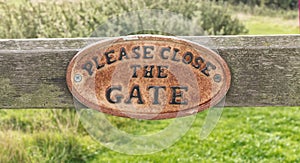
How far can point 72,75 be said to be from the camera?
141 centimetres

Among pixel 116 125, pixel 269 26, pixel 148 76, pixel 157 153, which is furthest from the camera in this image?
pixel 269 26

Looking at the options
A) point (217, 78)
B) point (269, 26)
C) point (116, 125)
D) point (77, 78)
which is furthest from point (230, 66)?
point (269, 26)

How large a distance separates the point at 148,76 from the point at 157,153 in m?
2.29

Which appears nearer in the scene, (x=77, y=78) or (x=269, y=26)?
(x=77, y=78)

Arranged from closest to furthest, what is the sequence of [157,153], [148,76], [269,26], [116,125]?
[148,76] → [157,153] → [116,125] → [269,26]

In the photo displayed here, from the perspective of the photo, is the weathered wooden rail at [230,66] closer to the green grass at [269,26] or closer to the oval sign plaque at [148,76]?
the oval sign plaque at [148,76]

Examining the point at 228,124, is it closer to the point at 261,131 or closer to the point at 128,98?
the point at 261,131

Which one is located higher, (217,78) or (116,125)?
(217,78)

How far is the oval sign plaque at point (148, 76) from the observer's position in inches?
55.0

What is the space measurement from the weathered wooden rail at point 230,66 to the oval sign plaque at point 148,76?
1.4 inches

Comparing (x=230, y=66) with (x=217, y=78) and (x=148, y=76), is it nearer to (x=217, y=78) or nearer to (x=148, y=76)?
(x=217, y=78)

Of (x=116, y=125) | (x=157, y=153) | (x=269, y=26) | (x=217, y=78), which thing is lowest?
(x=269, y=26)

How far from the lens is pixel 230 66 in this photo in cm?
141

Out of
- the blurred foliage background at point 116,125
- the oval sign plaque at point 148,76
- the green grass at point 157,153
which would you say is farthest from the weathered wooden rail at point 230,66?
the green grass at point 157,153
